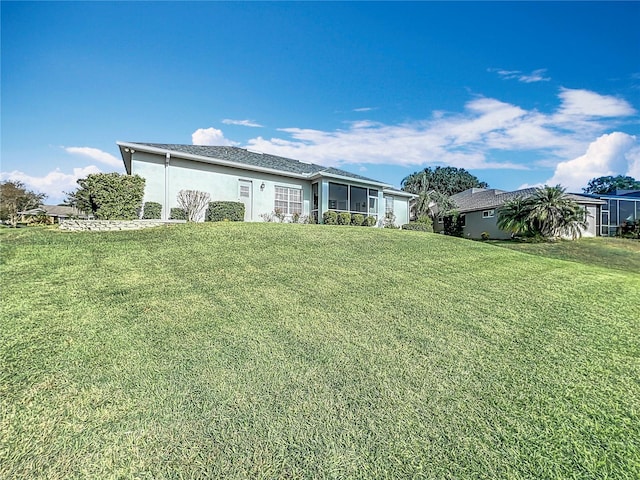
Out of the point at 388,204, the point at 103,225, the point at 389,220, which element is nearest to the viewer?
the point at 103,225

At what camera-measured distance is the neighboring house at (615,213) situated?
73.5 feet

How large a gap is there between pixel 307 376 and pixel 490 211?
25925 mm

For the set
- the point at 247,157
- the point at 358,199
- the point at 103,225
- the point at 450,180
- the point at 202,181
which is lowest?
the point at 103,225

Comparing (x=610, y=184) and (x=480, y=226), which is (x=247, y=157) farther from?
(x=610, y=184)

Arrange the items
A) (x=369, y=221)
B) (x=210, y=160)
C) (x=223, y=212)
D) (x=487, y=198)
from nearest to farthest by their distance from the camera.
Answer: (x=223, y=212) < (x=210, y=160) < (x=369, y=221) < (x=487, y=198)

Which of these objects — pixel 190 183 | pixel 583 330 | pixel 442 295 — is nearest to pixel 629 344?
pixel 583 330

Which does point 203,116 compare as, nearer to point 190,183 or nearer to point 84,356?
point 190,183

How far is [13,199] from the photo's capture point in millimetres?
28672

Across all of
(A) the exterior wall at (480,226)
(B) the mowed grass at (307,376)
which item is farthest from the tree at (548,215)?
(B) the mowed grass at (307,376)

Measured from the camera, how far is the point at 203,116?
16.4 metres

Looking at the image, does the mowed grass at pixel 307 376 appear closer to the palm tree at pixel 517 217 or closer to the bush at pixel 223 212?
the bush at pixel 223 212

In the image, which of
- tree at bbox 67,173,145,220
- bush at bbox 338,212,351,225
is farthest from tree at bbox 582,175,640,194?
tree at bbox 67,173,145,220

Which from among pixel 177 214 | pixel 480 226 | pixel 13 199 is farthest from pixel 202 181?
pixel 13 199

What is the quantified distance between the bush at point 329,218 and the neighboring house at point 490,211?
12563mm
